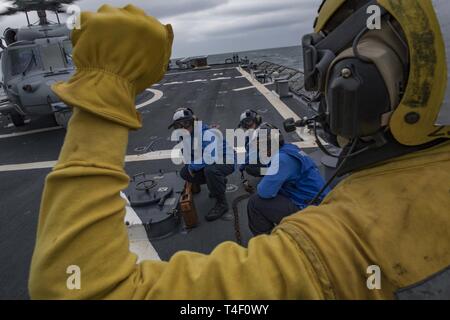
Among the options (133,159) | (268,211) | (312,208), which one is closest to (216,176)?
(268,211)

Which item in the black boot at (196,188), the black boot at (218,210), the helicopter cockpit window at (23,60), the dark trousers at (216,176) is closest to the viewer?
the black boot at (218,210)

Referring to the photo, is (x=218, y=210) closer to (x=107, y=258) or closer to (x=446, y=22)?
(x=107, y=258)

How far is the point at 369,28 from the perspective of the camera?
107cm

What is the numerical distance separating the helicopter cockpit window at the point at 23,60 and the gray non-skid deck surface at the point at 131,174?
6.69 ft

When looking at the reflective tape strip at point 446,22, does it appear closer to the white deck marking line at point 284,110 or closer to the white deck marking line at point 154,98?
the white deck marking line at point 284,110

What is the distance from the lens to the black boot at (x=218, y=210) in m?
4.30

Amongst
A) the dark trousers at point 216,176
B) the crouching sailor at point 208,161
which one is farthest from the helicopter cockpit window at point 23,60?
the dark trousers at point 216,176

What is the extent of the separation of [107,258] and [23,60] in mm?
11518

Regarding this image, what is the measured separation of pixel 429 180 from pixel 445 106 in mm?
260

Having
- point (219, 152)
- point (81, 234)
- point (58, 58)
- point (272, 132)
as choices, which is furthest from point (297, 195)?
point (58, 58)

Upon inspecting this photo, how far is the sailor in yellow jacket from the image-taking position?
841 millimetres

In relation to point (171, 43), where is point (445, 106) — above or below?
below
